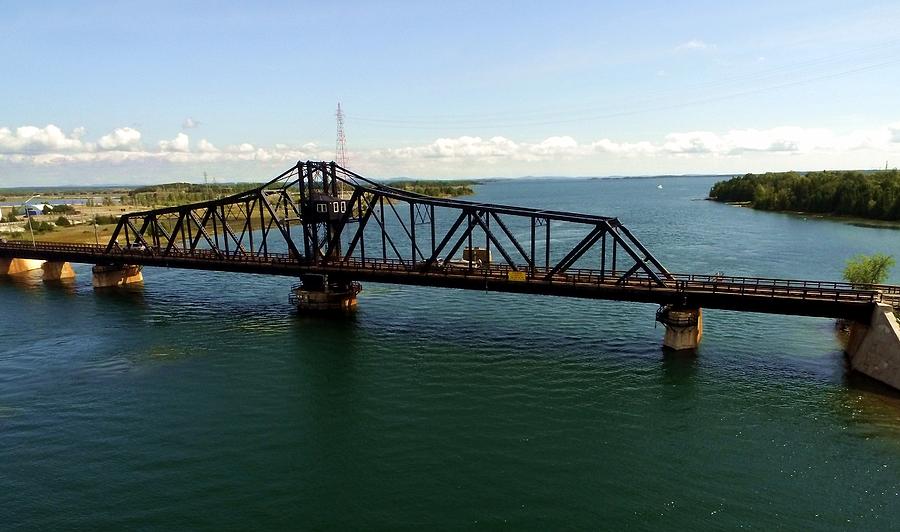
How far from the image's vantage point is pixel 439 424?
123 ft

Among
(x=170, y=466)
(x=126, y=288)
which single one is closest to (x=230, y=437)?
(x=170, y=466)

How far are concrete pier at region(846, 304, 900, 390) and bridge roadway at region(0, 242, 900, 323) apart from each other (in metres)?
1.20

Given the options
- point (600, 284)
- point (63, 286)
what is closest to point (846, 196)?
point (600, 284)

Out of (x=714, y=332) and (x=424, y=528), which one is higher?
(x=714, y=332)

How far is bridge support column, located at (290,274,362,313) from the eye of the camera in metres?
66.4

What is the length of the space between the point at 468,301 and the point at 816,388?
40.9m

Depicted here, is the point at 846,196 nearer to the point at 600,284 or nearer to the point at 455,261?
the point at 455,261

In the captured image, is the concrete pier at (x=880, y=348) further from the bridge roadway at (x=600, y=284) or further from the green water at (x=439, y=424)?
the green water at (x=439, y=424)

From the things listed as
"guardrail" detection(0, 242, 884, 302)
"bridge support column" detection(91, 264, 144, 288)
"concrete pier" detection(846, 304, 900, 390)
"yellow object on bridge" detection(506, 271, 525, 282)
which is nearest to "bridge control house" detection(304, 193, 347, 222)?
"guardrail" detection(0, 242, 884, 302)

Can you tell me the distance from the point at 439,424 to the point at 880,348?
118 feet

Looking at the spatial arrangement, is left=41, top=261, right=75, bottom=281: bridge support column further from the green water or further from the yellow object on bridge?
the yellow object on bridge

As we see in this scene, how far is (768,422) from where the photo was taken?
37.2m

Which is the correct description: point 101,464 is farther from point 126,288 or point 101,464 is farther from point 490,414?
point 126,288

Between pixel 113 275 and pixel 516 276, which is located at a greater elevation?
pixel 516 276
